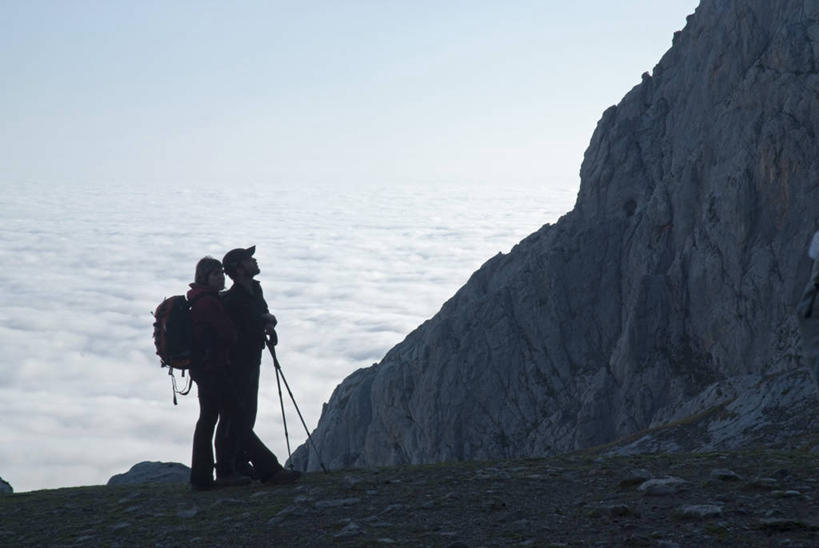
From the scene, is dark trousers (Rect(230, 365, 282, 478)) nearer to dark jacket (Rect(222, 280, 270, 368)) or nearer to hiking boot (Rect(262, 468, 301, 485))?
hiking boot (Rect(262, 468, 301, 485))

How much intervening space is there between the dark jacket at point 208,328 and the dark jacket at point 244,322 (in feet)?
1.33

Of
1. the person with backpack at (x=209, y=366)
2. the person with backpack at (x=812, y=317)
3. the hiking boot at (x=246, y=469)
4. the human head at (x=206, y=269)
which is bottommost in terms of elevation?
the hiking boot at (x=246, y=469)

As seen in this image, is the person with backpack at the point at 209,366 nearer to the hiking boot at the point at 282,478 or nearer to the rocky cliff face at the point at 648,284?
the hiking boot at the point at 282,478

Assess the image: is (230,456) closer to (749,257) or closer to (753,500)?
(753,500)

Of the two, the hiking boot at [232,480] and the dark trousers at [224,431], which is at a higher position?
the dark trousers at [224,431]

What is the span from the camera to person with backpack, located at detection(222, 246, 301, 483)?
47.6 feet

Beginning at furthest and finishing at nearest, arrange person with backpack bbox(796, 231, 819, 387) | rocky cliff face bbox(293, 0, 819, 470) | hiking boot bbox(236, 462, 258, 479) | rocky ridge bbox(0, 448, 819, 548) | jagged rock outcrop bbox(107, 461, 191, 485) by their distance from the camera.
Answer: rocky cliff face bbox(293, 0, 819, 470)
jagged rock outcrop bbox(107, 461, 191, 485)
hiking boot bbox(236, 462, 258, 479)
rocky ridge bbox(0, 448, 819, 548)
person with backpack bbox(796, 231, 819, 387)

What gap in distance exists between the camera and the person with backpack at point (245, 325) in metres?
14.5

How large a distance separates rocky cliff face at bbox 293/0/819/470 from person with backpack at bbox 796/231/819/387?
1369 inches

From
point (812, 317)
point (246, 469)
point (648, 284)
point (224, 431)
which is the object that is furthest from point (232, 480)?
Answer: point (648, 284)

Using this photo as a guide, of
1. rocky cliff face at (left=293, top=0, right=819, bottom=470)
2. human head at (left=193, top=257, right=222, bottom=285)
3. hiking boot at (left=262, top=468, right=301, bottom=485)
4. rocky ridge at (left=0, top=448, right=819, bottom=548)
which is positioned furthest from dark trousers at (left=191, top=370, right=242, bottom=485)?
rocky cliff face at (left=293, top=0, right=819, bottom=470)

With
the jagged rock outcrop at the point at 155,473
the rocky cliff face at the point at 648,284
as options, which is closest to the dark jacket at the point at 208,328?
the jagged rock outcrop at the point at 155,473

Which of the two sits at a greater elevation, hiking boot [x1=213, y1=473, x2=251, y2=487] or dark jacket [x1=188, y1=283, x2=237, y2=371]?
dark jacket [x1=188, y1=283, x2=237, y2=371]

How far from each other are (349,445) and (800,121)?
45063 mm
